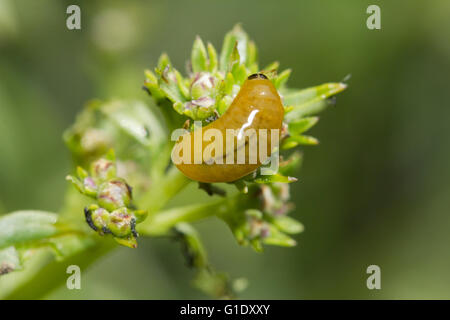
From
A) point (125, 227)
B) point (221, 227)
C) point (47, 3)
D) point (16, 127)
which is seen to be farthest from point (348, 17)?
point (125, 227)

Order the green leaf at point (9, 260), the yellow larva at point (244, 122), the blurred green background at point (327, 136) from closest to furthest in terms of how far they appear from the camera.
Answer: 1. the yellow larva at point (244, 122)
2. the green leaf at point (9, 260)
3. the blurred green background at point (327, 136)

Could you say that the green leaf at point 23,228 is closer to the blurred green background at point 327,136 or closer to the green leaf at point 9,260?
the green leaf at point 9,260

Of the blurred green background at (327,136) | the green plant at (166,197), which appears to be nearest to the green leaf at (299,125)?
the green plant at (166,197)

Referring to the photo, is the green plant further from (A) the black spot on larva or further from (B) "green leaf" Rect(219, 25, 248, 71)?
(A) the black spot on larva

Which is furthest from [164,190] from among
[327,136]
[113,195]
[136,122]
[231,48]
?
[327,136]

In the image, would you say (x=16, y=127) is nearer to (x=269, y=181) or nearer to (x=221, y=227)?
(x=221, y=227)

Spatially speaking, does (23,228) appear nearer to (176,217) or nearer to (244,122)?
(176,217)

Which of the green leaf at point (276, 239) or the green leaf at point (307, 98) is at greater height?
the green leaf at point (307, 98)

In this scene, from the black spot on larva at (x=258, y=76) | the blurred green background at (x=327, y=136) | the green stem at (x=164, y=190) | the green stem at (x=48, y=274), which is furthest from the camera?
the blurred green background at (x=327, y=136)
